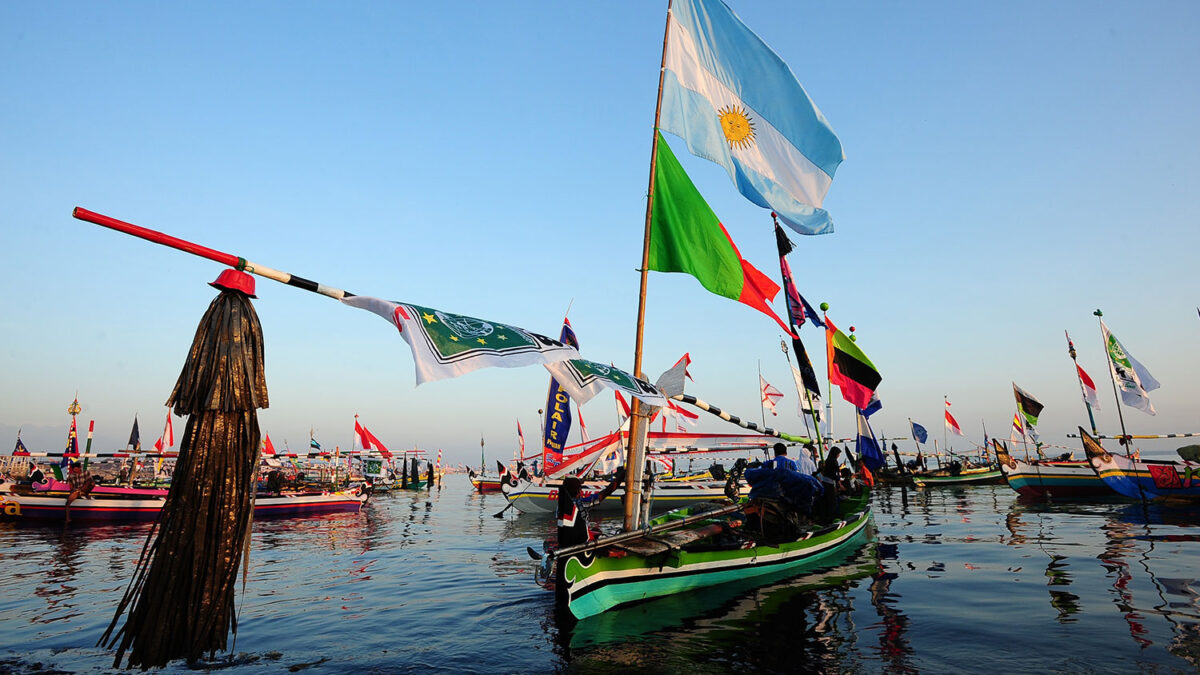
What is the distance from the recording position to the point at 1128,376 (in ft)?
85.2

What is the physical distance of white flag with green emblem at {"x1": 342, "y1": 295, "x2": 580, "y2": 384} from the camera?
6.23 m

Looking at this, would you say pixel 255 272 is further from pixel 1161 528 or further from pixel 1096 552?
pixel 1161 528

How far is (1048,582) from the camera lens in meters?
13.0

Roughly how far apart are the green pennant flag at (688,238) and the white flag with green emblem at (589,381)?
2.83 m

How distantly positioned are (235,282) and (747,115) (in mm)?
10992

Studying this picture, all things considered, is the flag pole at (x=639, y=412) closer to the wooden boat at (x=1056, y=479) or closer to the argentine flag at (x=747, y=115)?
the argentine flag at (x=747, y=115)

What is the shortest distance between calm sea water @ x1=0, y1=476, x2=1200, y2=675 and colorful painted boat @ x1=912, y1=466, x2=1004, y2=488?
112 ft

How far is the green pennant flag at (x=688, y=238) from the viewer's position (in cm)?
1137

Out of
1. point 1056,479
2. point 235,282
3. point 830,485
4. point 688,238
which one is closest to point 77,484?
point 235,282

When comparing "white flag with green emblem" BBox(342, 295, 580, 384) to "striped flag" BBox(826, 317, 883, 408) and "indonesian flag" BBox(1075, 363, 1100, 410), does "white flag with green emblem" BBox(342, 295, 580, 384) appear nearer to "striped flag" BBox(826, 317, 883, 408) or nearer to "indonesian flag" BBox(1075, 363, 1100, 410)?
"striped flag" BBox(826, 317, 883, 408)

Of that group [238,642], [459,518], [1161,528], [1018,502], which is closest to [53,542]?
[459,518]

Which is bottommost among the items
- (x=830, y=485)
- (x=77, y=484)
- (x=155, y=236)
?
(x=830, y=485)

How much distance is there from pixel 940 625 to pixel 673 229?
8.53 m

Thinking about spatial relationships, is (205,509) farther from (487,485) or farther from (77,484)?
(487,485)
